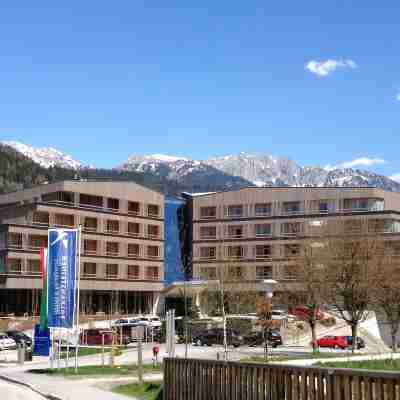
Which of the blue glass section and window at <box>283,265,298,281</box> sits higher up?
the blue glass section

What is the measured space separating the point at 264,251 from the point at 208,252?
8.77 meters

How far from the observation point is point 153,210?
115438 millimetres

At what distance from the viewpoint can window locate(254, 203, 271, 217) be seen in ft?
368

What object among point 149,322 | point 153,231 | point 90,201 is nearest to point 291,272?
point 149,322

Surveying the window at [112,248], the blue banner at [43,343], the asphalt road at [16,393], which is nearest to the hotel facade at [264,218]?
the window at [112,248]

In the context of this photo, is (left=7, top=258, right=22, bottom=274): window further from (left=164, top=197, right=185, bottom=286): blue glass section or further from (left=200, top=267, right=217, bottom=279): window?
(left=164, top=197, right=185, bottom=286): blue glass section

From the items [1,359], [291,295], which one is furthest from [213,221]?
[1,359]

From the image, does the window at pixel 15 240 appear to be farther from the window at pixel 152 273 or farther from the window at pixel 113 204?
the window at pixel 152 273

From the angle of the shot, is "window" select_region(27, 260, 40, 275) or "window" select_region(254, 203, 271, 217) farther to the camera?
"window" select_region(254, 203, 271, 217)

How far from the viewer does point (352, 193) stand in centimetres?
10619

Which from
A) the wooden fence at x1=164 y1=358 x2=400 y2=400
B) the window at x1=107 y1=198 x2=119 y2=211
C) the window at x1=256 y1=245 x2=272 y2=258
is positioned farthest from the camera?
the window at x1=256 y1=245 x2=272 y2=258

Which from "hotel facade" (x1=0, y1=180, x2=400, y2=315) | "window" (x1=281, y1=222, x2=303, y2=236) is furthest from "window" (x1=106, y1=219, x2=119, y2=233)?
"window" (x1=281, y1=222, x2=303, y2=236)

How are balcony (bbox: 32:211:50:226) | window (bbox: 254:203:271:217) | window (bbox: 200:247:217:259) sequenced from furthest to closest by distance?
window (bbox: 200:247:217:259)
window (bbox: 254:203:271:217)
balcony (bbox: 32:211:50:226)

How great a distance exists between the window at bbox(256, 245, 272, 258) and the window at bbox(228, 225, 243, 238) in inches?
144
